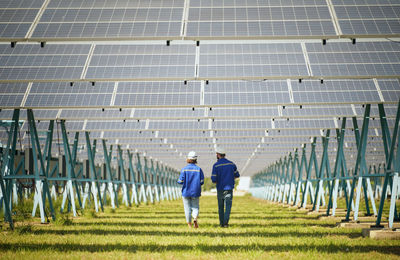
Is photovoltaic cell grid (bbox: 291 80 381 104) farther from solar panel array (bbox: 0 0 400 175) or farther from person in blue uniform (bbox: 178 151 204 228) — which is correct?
person in blue uniform (bbox: 178 151 204 228)

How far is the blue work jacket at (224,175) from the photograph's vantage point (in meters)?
15.8

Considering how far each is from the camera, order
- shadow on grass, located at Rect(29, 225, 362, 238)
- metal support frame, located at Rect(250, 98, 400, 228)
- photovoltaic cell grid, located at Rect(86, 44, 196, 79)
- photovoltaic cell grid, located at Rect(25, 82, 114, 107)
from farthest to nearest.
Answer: photovoltaic cell grid, located at Rect(25, 82, 114, 107), photovoltaic cell grid, located at Rect(86, 44, 196, 79), metal support frame, located at Rect(250, 98, 400, 228), shadow on grass, located at Rect(29, 225, 362, 238)

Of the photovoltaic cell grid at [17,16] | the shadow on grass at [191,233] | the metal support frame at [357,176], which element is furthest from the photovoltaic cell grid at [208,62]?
the shadow on grass at [191,233]

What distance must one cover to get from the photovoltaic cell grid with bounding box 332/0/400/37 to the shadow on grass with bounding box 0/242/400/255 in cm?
420

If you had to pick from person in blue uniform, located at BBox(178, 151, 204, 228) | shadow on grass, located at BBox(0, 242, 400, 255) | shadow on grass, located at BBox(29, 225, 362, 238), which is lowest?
shadow on grass, located at BBox(0, 242, 400, 255)

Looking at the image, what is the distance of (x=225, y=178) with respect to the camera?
51.8ft

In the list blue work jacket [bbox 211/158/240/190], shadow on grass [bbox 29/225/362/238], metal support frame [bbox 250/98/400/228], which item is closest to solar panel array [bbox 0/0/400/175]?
metal support frame [bbox 250/98/400/228]

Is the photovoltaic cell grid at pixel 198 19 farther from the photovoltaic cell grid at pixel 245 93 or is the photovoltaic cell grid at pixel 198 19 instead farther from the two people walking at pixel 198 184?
the photovoltaic cell grid at pixel 245 93

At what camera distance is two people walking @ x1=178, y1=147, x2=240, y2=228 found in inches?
600

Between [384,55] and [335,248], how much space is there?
22.7ft

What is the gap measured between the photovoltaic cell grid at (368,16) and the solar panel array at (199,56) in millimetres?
22

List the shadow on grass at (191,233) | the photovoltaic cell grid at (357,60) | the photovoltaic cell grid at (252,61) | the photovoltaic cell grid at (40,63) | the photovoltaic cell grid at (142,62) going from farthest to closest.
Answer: the photovoltaic cell grid at (142,62), the photovoltaic cell grid at (40,63), the photovoltaic cell grid at (252,61), the photovoltaic cell grid at (357,60), the shadow on grass at (191,233)

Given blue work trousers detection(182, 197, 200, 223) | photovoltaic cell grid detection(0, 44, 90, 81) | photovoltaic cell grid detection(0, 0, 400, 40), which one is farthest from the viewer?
blue work trousers detection(182, 197, 200, 223)

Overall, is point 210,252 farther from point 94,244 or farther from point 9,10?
point 9,10
